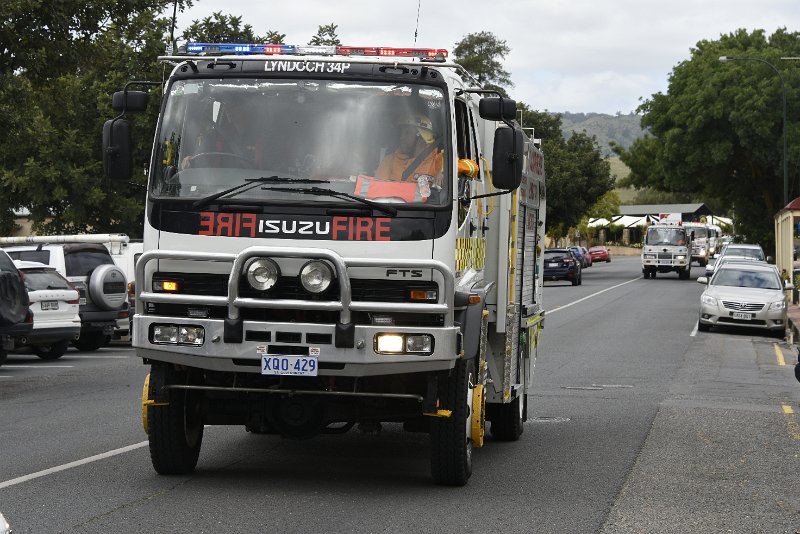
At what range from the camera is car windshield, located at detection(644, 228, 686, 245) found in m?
60.1

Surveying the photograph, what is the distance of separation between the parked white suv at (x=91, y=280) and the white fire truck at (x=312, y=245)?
13271mm

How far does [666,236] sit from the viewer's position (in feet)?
198

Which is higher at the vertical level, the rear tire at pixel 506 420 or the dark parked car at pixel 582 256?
the rear tire at pixel 506 420

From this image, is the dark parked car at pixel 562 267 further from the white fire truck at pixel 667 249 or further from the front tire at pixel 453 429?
the front tire at pixel 453 429

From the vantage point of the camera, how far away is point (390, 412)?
8664mm

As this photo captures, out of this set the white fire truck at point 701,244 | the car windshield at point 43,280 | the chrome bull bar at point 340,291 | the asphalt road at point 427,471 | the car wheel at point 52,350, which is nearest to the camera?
the asphalt road at point 427,471

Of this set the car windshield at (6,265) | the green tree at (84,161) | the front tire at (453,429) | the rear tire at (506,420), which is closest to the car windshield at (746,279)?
the green tree at (84,161)

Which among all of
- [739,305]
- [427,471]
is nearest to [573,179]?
[739,305]

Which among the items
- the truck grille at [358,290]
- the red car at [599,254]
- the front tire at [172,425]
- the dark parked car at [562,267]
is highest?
the truck grille at [358,290]

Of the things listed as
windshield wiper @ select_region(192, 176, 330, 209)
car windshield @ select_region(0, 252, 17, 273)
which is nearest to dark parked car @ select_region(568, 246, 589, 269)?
car windshield @ select_region(0, 252, 17, 273)

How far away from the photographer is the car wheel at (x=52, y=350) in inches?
816

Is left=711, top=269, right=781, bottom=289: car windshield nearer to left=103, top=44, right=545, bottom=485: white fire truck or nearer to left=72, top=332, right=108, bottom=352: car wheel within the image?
left=72, top=332, right=108, bottom=352: car wheel

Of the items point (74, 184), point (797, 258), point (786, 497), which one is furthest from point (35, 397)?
point (797, 258)

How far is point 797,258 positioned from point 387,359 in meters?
50.8
